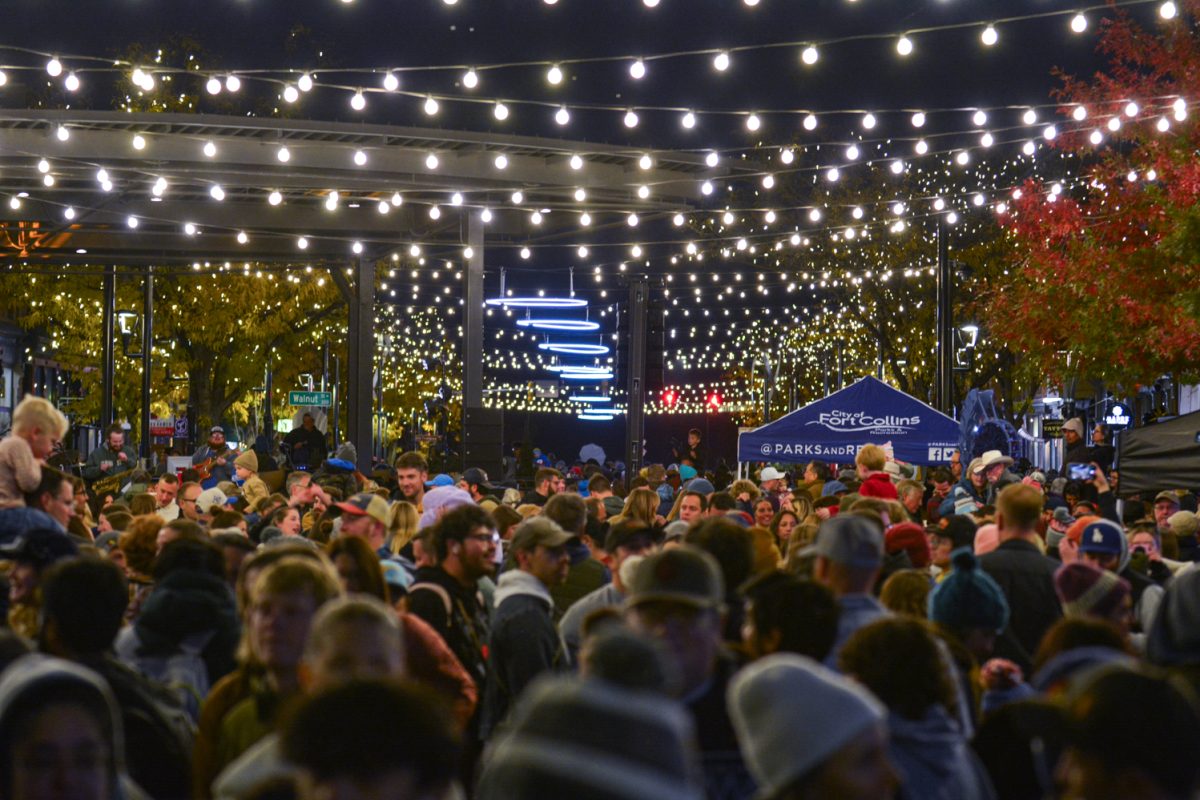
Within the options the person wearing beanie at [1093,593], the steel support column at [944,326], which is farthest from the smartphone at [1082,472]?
the person wearing beanie at [1093,593]

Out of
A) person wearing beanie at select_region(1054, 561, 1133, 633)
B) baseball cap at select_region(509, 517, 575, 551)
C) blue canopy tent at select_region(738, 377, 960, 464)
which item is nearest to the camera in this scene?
person wearing beanie at select_region(1054, 561, 1133, 633)

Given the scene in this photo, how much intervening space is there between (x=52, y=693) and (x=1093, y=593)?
3.83 metres

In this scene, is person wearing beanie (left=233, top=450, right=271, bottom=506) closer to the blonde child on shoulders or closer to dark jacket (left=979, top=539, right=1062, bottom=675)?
the blonde child on shoulders

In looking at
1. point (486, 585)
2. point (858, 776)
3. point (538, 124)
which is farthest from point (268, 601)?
point (538, 124)

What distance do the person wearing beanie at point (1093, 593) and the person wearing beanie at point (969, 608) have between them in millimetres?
331

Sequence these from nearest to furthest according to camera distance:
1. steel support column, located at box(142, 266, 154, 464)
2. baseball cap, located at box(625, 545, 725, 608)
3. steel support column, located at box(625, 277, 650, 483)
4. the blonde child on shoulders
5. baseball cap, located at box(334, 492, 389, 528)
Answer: baseball cap, located at box(625, 545, 725, 608) → the blonde child on shoulders → baseball cap, located at box(334, 492, 389, 528) → steel support column, located at box(625, 277, 650, 483) → steel support column, located at box(142, 266, 154, 464)

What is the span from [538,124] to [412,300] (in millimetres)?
29754

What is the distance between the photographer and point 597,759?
2.12m

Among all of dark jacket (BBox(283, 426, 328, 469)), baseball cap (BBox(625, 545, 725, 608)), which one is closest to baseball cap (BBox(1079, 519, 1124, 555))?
baseball cap (BBox(625, 545, 725, 608))

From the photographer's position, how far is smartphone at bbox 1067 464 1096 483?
1634 centimetres

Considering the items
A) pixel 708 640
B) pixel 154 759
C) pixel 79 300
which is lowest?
pixel 154 759

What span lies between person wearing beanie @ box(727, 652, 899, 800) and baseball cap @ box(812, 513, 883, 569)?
257cm

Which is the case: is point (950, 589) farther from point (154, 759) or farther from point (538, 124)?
point (538, 124)

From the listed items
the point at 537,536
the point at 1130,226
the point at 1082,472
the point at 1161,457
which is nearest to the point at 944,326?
the point at 1130,226
